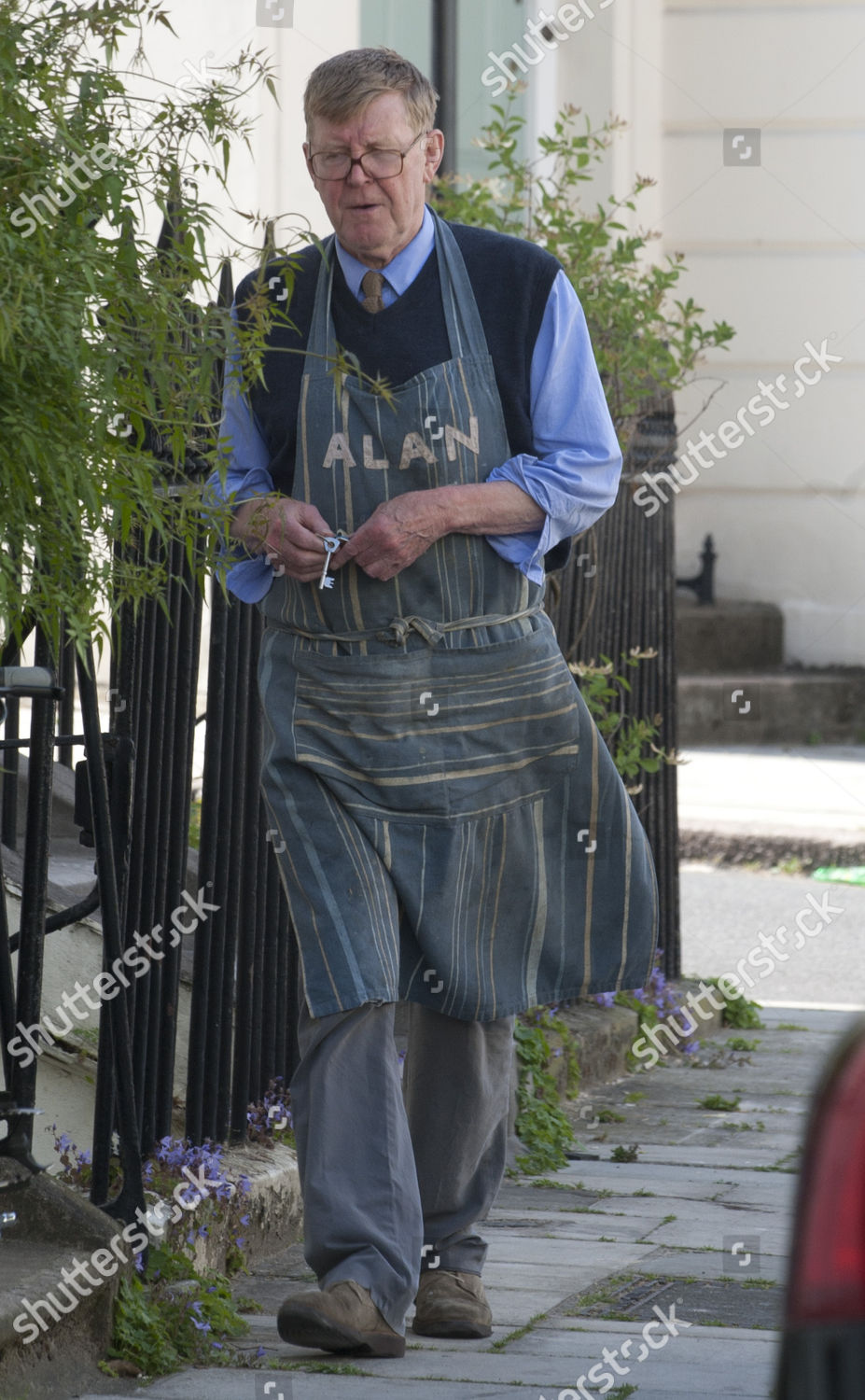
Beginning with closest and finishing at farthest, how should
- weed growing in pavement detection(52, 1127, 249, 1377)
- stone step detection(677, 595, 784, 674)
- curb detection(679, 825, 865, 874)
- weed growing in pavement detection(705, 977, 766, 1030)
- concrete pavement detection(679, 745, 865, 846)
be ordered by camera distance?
1. weed growing in pavement detection(52, 1127, 249, 1377)
2. weed growing in pavement detection(705, 977, 766, 1030)
3. curb detection(679, 825, 865, 874)
4. concrete pavement detection(679, 745, 865, 846)
5. stone step detection(677, 595, 784, 674)

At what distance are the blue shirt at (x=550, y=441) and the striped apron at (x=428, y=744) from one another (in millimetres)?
45

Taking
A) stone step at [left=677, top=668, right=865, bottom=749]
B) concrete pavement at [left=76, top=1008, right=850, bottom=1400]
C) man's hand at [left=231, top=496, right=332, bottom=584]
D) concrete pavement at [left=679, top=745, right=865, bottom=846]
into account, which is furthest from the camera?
stone step at [left=677, top=668, right=865, bottom=749]

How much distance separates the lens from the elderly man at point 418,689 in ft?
10.3

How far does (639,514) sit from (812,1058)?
5.79 ft

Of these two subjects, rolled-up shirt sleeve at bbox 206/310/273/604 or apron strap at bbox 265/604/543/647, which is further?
rolled-up shirt sleeve at bbox 206/310/273/604

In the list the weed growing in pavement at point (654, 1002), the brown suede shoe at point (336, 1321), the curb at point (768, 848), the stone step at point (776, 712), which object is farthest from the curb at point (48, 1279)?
the stone step at point (776, 712)

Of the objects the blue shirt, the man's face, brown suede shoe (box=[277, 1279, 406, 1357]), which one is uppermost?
the man's face

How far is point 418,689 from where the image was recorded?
3.22 meters

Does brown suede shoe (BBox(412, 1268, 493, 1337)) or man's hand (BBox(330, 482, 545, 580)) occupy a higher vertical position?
man's hand (BBox(330, 482, 545, 580))

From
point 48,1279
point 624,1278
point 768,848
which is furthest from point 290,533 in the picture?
point 768,848

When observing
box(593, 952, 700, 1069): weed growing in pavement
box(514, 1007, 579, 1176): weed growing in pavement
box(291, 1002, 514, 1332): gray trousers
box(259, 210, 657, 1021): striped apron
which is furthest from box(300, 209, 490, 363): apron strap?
box(593, 952, 700, 1069): weed growing in pavement

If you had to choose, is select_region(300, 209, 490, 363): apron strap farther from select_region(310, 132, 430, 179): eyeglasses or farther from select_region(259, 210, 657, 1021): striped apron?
select_region(310, 132, 430, 179): eyeglasses

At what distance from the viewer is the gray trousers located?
9.98ft

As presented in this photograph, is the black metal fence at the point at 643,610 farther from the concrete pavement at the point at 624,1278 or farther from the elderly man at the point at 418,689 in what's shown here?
the elderly man at the point at 418,689
